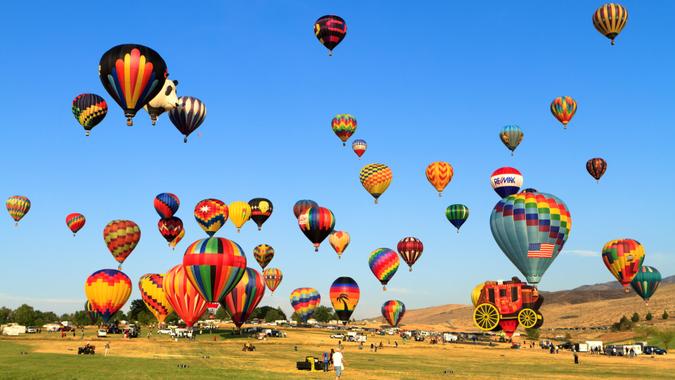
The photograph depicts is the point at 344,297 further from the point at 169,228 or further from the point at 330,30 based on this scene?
the point at 330,30

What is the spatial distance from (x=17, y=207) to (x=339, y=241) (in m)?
46.4

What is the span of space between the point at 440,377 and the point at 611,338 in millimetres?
76252

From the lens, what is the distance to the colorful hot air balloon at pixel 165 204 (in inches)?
3610

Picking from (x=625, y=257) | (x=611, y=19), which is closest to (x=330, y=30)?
(x=611, y=19)

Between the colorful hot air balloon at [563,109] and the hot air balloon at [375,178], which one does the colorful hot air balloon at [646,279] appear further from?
the hot air balloon at [375,178]

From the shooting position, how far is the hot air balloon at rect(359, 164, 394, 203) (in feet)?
280

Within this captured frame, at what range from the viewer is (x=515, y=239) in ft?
194

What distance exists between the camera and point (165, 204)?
91.8 m

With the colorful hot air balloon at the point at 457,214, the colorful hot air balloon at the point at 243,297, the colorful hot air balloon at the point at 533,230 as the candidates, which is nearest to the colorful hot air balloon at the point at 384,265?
the colorful hot air balloon at the point at 457,214

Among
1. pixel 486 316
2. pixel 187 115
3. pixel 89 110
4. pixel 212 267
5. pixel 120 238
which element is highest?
pixel 89 110

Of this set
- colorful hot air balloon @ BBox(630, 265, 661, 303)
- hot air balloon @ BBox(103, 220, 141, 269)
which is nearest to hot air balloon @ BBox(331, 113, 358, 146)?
hot air balloon @ BBox(103, 220, 141, 269)

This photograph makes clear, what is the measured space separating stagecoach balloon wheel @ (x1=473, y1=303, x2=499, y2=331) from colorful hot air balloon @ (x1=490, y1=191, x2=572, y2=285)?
552 centimetres

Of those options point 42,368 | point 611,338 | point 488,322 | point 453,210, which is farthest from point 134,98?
point 611,338

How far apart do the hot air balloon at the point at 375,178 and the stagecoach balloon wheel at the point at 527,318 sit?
95.5ft
